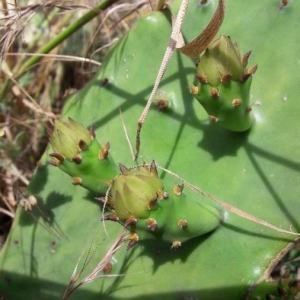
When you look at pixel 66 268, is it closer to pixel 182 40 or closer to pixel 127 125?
pixel 127 125

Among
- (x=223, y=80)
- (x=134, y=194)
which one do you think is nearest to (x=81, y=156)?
(x=134, y=194)

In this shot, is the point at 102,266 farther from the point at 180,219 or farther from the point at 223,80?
the point at 223,80

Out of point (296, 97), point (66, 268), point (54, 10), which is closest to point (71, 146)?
point (66, 268)

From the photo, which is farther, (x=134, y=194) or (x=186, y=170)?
(x=186, y=170)

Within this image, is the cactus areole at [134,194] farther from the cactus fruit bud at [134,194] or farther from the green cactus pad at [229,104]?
the green cactus pad at [229,104]

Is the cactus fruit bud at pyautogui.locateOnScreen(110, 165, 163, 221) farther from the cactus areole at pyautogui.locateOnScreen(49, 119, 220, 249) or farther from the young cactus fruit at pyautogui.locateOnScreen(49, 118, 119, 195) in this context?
the young cactus fruit at pyautogui.locateOnScreen(49, 118, 119, 195)

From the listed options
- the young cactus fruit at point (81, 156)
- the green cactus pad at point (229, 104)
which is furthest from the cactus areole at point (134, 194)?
the green cactus pad at point (229, 104)

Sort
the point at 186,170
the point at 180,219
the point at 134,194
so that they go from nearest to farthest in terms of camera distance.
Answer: the point at 134,194
the point at 180,219
the point at 186,170
